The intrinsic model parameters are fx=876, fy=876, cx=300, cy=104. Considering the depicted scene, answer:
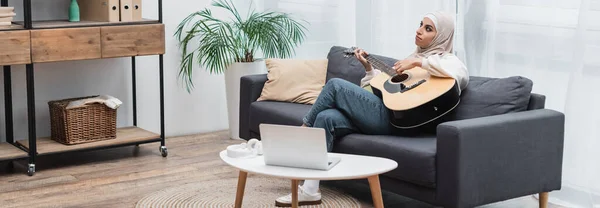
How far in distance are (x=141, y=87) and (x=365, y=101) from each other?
2.08 meters

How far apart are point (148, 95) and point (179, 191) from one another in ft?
4.77

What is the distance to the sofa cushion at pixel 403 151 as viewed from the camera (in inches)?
142

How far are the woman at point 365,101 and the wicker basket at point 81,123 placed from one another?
150cm

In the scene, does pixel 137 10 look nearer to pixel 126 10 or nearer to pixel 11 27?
pixel 126 10

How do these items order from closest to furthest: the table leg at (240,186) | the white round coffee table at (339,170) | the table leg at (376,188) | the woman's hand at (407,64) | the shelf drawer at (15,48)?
the white round coffee table at (339,170) → the table leg at (376,188) → the table leg at (240,186) → the woman's hand at (407,64) → the shelf drawer at (15,48)

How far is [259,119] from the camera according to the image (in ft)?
15.7

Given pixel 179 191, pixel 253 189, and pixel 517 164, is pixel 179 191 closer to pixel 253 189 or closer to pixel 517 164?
pixel 253 189

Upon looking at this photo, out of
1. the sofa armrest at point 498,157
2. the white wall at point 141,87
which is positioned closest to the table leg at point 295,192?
the sofa armrest at point 498,157

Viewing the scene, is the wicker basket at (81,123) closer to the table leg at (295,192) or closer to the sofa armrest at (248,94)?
the sofa armrest at (248,94)

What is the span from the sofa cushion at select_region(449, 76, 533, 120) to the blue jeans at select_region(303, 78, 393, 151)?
34 cm

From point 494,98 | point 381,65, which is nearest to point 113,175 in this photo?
point 381,65

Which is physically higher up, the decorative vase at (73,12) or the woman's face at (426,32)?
the decorative vase at (73,12)

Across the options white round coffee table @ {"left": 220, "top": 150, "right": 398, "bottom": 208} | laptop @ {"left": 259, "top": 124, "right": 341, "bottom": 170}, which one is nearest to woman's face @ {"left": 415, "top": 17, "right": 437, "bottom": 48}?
white round coffee table @ {"left": 220, "top": 150, "right": 398, "bottom": 208}

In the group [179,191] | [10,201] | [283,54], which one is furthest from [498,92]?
[10,201]
